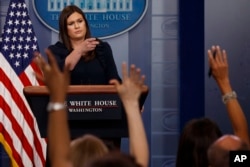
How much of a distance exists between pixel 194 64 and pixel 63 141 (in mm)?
4565

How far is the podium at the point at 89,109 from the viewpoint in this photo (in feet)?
18.2

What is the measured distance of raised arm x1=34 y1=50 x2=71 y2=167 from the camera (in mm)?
3664

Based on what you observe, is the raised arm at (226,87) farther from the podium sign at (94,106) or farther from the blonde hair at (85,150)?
the blonde hair at (85,150)

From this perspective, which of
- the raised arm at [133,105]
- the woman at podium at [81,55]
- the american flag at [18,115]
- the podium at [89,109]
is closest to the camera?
the raised arm at [133,105]

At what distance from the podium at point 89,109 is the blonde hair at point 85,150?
62.8 inches

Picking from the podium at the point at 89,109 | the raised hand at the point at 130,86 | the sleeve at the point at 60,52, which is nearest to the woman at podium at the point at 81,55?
the sleeve at the point at 60,52

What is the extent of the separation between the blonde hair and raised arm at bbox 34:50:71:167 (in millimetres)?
58

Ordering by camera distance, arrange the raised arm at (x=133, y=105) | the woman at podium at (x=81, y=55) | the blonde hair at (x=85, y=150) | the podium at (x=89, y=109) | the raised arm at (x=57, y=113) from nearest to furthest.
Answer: the raised arm at (x=57, y=113)
the blonde hair at (x=85, y=150)
the raised arm at (x=133, y=105)
the podium at (x=89, y=109)
the woman at podium at (x=81, y=55)

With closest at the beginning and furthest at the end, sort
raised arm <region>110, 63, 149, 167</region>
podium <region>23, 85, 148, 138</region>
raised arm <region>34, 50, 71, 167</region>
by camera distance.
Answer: raised arm <region>34, 50, 71, 167</region>
raised arm <region>110, 63, 149, 167</region>
podium <region>23, 85, 148, 138</region>

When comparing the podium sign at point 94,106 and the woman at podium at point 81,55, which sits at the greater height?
the woman at podium at point 81,55

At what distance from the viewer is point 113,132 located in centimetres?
562

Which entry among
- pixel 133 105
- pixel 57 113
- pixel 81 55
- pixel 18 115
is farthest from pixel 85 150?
pixel 18 115

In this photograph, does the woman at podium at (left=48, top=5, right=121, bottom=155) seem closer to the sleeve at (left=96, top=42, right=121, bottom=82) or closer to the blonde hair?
the sleeve at (left=96, top=42, right=121, bottom=82)

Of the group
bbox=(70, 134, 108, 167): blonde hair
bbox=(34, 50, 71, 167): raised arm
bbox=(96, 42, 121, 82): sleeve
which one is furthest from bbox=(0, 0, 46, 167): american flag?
bbox=(34, 50, 71, 167): raised arm
